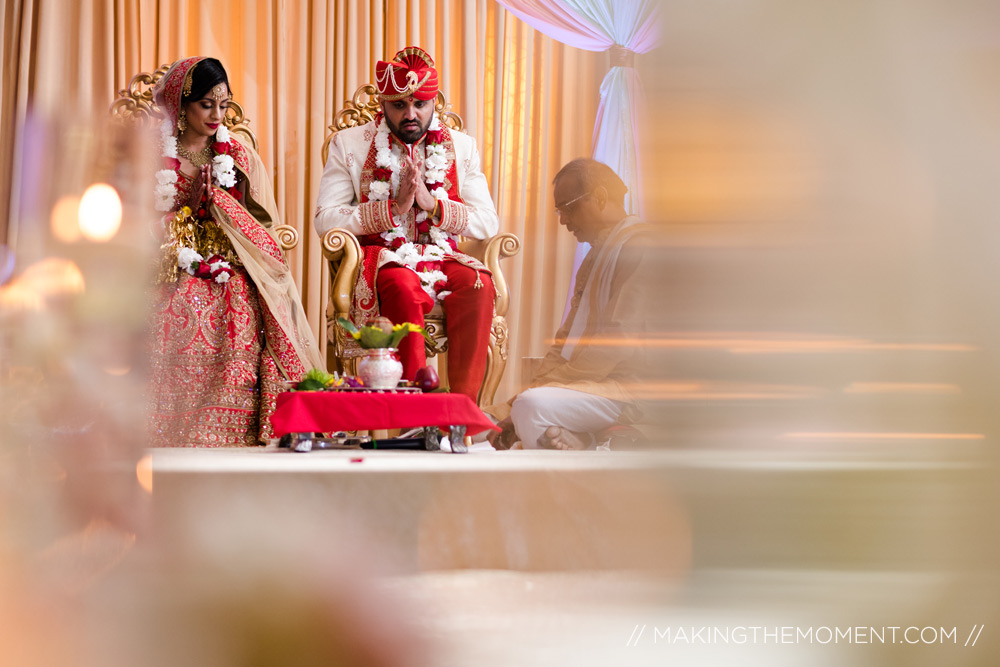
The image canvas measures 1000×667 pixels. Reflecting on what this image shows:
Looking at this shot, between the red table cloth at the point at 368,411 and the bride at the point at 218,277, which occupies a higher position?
the bride at the point at 218,277

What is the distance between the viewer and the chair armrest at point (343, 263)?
10.6 feet

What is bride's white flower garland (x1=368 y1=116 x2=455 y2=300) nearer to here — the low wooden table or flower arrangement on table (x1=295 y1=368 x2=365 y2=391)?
flower arrangement on table (x1=295 y1=368 x2=365 y2=391)

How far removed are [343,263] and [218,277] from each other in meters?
0.47

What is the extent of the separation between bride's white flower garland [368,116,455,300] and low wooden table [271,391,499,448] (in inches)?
35.5

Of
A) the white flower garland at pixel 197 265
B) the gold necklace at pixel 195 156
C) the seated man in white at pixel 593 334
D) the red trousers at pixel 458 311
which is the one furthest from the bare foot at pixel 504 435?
the gold necklace at pixel 195 156

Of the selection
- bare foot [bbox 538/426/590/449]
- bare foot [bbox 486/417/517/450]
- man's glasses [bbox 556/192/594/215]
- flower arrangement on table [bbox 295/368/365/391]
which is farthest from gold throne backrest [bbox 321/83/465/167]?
bare foot [bbox 538/426/590/449]

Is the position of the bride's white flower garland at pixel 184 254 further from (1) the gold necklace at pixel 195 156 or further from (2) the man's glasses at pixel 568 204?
(2) the man's glasses at pixel 568 204

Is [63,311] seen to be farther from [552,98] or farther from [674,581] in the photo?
[552,98]

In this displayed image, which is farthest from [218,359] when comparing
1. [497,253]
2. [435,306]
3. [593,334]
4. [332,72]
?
[593,334]

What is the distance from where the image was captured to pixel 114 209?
397 millimetres

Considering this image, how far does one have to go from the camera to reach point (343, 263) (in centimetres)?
324

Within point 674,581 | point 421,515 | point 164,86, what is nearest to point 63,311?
point 421,515

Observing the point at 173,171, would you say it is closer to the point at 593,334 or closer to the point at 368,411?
the point at 368,411

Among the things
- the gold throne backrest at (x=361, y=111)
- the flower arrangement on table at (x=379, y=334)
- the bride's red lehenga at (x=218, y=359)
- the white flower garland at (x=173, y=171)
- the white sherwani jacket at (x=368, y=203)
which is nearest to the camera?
the flower arrangement on table at (x=379, y=334)
